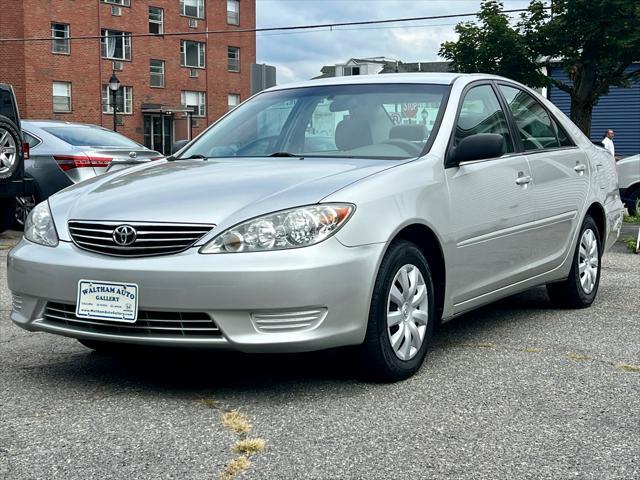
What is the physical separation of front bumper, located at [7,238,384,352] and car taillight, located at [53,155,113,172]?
24.8 feet

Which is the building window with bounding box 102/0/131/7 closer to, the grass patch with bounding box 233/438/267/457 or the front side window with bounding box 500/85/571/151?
the front side window with bounding box 500/85/571/151

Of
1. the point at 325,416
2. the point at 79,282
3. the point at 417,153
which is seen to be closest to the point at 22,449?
the point at 79,282

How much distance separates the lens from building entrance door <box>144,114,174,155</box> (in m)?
48.3

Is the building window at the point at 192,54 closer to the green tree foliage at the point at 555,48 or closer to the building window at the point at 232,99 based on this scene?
the building window at the point at 232,99

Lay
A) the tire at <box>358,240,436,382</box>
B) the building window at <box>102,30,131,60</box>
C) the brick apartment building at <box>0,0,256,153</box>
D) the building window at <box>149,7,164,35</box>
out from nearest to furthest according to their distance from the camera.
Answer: the tire at <box>358,240,436,382</box>, the brick apartment building at <box>0,0,256,153</box>, the building window at <box>102,30,131,60</box>, the building window at <box>149,7,164,35</box>

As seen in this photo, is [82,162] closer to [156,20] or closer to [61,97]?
[61,97]

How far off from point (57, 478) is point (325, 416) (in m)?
1.18

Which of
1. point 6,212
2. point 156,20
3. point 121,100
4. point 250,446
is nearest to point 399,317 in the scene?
point 250,446

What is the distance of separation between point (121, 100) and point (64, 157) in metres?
35.5

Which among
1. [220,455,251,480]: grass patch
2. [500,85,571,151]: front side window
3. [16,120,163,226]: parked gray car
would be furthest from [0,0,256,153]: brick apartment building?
[220,455,251,480]: grass patch

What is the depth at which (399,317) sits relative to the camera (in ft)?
14.7

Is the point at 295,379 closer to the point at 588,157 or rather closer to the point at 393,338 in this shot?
the point at 393,338

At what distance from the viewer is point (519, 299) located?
7.18m

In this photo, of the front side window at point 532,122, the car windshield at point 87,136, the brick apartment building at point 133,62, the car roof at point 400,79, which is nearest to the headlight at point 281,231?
the car roof at point 400,79
